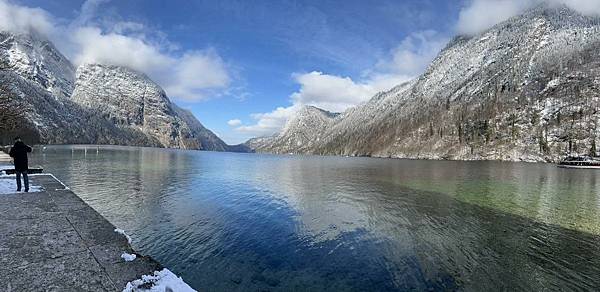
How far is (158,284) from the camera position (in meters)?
9.60

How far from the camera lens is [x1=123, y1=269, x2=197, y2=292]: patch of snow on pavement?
926cm

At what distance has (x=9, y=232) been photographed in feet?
45.2

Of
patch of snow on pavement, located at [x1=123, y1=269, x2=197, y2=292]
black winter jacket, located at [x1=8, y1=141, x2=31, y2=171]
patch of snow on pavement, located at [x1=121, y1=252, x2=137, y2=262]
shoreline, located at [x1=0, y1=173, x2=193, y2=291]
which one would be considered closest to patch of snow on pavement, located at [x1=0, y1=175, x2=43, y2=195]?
black winter jacket, located at [x1=8, y1=141, x2=31, y2=171]

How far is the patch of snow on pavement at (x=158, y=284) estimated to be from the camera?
30.4 feet

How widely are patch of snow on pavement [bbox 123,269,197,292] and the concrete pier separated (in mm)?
319

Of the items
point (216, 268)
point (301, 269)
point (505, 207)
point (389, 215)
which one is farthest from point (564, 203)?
point (216, 268)

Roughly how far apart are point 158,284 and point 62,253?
489cm

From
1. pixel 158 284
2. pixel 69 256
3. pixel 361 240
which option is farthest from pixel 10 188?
pixel 361 240

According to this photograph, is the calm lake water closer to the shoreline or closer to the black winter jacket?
the shoreline

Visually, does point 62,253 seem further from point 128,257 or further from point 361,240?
point 361,240

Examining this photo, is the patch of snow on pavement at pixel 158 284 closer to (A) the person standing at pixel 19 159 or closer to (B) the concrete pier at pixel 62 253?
(B) the concrete pier at pixel 62 253

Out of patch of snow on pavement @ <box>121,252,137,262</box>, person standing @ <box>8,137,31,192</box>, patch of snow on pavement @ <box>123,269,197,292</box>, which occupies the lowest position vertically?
patch of snow on pavement @ <box>123,269,197,292</box>

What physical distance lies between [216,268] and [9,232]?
995 centimetres

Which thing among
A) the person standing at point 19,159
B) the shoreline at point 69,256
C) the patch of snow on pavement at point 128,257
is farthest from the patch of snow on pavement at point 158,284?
the person standing at point 19,159
